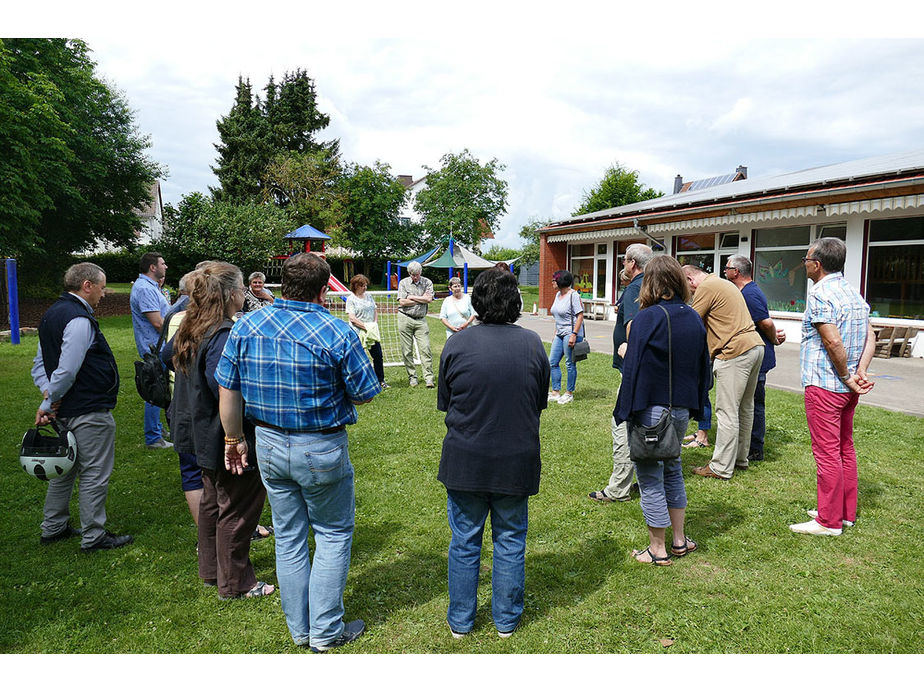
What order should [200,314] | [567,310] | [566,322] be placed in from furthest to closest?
[566,322] → [567,310] → [200,314]

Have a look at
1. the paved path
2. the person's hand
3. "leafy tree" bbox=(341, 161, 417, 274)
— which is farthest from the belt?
"leafy tree" bbox=(341, 161, 417, 274)

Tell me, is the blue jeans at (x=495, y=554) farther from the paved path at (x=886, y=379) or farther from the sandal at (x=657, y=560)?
the paved path at (x=886, y=379)

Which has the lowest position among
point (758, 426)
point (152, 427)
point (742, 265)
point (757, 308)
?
point (152, 427)

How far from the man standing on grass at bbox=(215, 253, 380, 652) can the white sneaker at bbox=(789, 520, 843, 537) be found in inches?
132

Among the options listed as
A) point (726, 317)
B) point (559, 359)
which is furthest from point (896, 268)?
point (726, 317)

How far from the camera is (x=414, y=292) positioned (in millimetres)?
9781

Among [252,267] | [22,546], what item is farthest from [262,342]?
[252,267]

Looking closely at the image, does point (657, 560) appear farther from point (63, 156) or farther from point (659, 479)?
point (63, 156)

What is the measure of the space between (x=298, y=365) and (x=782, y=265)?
56.0ft

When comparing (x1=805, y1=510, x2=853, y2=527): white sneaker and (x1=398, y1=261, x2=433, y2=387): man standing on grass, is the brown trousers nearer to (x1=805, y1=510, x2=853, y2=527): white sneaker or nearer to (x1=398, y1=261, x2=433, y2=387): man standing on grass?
(x1=805, y1=510, x2=853, y2=527): white sneaker

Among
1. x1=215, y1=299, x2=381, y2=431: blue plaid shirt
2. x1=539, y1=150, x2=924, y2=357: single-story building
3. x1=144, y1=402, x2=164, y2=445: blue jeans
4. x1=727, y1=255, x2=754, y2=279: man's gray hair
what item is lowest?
x1=144, y1=402, x2=164, y2=445: blue jeans

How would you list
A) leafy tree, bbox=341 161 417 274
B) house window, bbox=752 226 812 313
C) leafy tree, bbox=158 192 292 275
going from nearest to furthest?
house window, bbox=752 226 812 313, leafy tree, bbox=158 192 292 275, leafy tree, bbox=341 161 417 274

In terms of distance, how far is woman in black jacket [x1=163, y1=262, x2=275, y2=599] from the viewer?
3295 mm

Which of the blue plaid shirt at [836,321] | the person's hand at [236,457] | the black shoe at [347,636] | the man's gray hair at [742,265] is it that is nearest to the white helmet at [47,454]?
the person's hand at [236,457]
